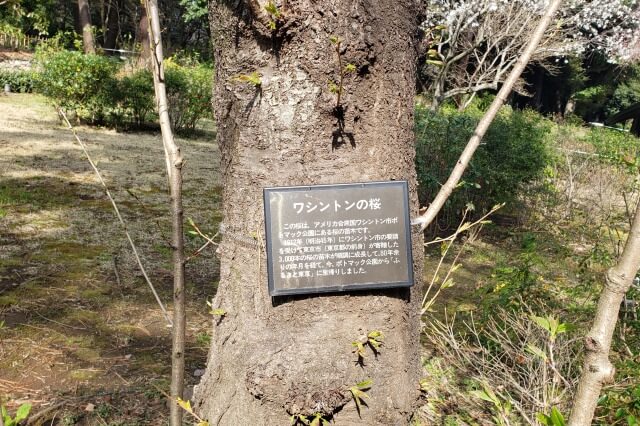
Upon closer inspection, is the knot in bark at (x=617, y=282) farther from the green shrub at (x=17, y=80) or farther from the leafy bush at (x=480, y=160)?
the green shrub at (x=17, y=80)

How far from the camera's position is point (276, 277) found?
4.83 feet

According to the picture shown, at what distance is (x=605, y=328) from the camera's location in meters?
1.11

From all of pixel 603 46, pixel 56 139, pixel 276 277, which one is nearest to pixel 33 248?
pixel 276 277

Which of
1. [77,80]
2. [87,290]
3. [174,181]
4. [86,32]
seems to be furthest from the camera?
[86,32]

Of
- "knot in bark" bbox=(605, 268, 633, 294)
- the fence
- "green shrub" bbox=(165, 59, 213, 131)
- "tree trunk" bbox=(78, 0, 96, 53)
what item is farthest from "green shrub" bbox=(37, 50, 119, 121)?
the fence

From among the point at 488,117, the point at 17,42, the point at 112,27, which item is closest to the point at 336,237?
the point at 488,117

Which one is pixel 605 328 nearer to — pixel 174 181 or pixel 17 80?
pixel 174 181

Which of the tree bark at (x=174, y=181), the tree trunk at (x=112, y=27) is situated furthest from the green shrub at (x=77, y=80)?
the tree trunk at (x=112, y=27)

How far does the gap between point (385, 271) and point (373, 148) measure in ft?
1.16

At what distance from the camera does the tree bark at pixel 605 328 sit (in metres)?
1.08

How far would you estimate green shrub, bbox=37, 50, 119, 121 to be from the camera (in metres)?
10.0

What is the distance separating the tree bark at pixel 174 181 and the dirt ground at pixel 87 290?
12cm

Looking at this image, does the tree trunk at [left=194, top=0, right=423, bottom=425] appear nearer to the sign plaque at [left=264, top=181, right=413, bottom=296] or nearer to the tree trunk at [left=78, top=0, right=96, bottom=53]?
the sign plaque at [left=264, top=181, right=413, bottom=296]

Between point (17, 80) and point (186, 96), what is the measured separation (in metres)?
7.40
